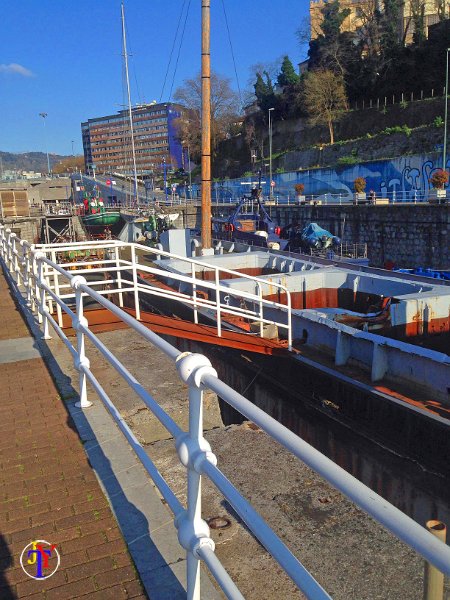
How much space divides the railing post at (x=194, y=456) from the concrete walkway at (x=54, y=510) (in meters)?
0.50

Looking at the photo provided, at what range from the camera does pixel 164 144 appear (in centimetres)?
14875

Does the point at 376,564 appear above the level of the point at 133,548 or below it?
below

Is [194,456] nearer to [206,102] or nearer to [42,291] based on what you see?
[42,291]

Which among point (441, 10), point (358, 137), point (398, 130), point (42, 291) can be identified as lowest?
point (42, 291)

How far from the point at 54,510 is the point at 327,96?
6294 cm

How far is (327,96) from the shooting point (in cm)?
6006

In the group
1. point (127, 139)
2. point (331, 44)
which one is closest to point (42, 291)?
point (331, 44)

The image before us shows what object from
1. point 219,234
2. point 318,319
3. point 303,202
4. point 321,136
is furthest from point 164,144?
point 318,319

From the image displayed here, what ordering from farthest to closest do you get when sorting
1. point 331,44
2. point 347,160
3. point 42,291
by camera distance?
point 331,44 < point 347,160 < point 42,291

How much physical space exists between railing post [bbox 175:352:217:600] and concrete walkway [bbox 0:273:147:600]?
501mm

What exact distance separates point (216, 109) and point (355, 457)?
85755mm

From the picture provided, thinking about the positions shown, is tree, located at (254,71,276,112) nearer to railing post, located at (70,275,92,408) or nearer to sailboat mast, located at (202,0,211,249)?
sailboat mast, located at (202,0,211,249)

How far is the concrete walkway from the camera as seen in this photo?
2502mm

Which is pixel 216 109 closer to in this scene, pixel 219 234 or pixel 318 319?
pixel 219 234
